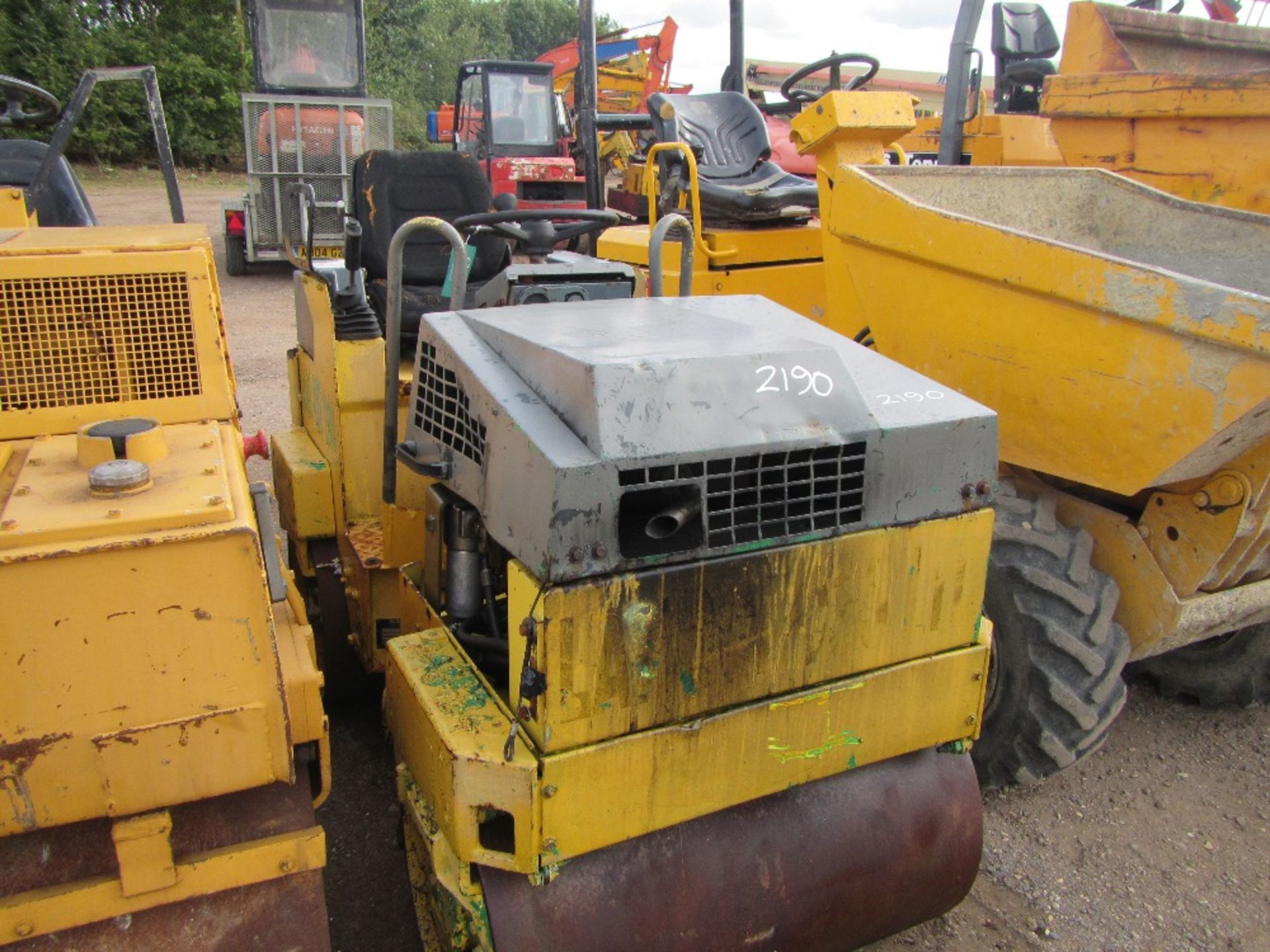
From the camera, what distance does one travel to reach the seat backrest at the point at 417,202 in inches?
161

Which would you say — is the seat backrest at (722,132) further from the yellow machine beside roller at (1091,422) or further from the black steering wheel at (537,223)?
the black steering wheel at (537,223)

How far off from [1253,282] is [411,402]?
2.67m

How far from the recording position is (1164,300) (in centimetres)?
233

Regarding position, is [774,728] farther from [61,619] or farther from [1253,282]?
[1253,282]

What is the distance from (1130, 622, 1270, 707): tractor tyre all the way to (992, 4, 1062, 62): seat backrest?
A: 533 centimetres

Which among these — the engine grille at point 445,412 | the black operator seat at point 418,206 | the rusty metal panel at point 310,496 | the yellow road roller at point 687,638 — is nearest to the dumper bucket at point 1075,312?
the yellow road roller at point 687,638

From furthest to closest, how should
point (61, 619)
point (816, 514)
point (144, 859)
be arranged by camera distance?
1. point (816, 514)
2. point (144, 859)
3. point (61, 619)

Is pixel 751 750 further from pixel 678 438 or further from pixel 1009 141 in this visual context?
pixel 1009 141

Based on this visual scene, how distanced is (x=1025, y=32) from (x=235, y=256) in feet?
27.6

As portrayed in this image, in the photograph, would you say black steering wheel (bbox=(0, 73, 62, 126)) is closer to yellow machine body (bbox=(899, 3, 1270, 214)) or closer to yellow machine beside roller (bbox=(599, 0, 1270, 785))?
yellow machine beside roller (bbox=(599, 0, 1270, 785))

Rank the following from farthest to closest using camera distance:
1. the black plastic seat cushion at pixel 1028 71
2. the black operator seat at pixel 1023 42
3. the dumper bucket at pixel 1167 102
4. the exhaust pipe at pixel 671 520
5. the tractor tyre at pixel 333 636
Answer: the black plastic seat cushion at pixel 1028 71
the black operator seat at pixel 1023 42
the dumper bucket at pixel 1167 102
the tractor tyre at pixel 333 636
the exhaust pipe at pixel 671 520

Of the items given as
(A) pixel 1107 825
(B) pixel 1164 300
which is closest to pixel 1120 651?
(A) pixel 1107 825

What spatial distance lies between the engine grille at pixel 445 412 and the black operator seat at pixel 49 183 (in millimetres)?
2625

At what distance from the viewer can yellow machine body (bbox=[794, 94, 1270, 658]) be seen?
7.61ft
